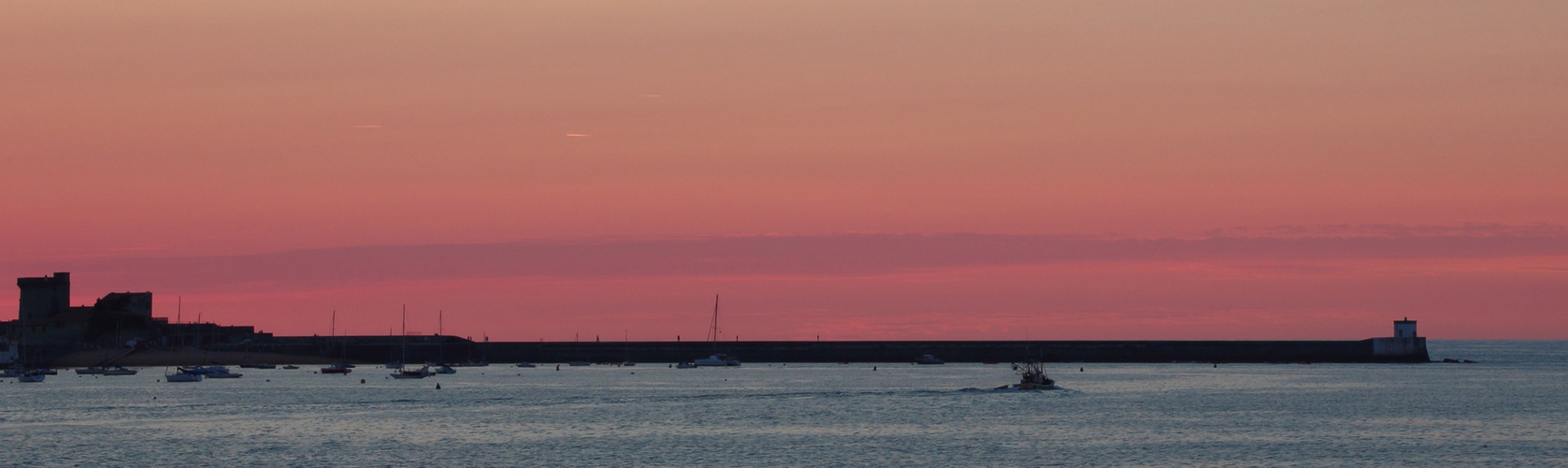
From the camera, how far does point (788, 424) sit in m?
99.8

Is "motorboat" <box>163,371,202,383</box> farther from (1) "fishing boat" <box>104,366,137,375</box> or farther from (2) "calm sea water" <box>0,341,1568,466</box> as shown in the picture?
(1) "fishing boat" <box>104,366,137,375</box>

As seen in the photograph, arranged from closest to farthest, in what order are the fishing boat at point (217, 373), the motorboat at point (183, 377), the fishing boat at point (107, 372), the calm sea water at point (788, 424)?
1. the calm sea water at point (788, 424)
2. the motorboat at point (183, 377)
3. the fishing boat at point (217, 373)
4. the fishing boat at point (107, 372)

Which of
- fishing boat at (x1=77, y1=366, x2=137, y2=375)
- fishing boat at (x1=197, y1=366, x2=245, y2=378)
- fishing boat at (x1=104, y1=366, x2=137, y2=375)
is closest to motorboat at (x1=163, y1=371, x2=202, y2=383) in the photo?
fishing boat at (x1=197, y1=366, x2=245, y2=378)

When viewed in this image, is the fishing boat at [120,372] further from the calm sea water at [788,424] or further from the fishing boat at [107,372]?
the calm sea water at [788,424]

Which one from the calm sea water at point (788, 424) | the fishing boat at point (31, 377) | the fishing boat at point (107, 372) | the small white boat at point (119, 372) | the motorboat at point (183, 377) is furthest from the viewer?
the fishing boat at point (107, 372)

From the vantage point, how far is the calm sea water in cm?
7950

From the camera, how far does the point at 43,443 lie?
3383 inches

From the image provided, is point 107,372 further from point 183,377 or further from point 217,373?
point 183,377

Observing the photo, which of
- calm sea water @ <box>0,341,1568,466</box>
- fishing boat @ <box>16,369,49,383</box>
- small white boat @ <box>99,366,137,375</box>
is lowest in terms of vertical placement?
calm sea water @ <box>0,341,1568,466</box>

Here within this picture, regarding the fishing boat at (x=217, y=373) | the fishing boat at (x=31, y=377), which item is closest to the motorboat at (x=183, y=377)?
the fishing boat at (x=217, y=373)

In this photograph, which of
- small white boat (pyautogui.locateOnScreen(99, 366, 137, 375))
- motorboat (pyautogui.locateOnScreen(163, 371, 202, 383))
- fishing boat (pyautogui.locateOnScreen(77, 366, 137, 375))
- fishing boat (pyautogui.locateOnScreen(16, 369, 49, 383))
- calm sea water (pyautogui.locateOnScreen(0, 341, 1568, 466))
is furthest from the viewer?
Answer: fishing boat (pyautogui.locateOnScreen(77, 366, 137, 375))

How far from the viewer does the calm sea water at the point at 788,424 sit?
79.5 meters

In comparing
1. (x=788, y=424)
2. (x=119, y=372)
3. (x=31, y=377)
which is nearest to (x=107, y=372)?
(x=119, y=372)

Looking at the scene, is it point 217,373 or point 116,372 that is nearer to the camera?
point 217,373
